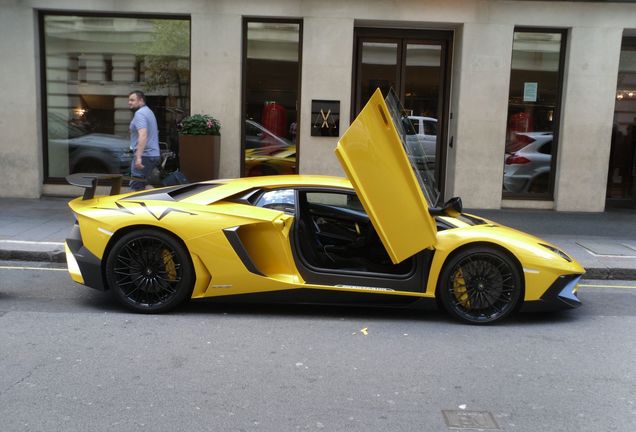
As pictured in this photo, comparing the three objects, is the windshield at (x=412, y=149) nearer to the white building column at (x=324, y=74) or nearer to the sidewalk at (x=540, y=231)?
the sidewalk at (x=540, y=231)

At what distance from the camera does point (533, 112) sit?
11852 millimetres

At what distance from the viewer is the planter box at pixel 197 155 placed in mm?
10594

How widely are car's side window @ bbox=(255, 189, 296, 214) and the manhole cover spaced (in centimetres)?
241

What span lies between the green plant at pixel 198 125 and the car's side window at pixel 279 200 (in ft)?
17.8

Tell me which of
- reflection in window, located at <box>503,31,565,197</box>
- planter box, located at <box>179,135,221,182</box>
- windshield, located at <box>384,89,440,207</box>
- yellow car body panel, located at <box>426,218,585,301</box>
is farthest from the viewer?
reflection in window, located at <box>503,31,565,197</box>

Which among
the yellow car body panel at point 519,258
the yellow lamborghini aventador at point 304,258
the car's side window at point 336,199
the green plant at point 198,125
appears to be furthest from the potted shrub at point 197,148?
the yellow car body panel at point 519,258

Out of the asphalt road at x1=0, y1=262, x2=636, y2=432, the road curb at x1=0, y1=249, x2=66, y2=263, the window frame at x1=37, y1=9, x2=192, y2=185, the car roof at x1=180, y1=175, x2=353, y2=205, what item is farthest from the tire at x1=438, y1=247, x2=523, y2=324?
the window frame at x1=37, y1=9, x2=192, y2=185

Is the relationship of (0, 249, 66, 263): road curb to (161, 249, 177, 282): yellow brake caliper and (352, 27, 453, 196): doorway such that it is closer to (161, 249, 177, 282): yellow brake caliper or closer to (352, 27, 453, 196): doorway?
(161, 249, 177, 282): yellow brake caliper

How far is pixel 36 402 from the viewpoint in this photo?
12.0 ft

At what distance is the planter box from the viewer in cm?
1059

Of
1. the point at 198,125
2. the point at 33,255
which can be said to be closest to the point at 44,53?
the point at 198,125

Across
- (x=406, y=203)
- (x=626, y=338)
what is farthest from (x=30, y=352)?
(x=626, y=338)

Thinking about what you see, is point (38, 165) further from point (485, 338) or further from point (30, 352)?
point (485, 338)

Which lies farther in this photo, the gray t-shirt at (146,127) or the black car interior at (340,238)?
the gray t-shirt at (146,127)
